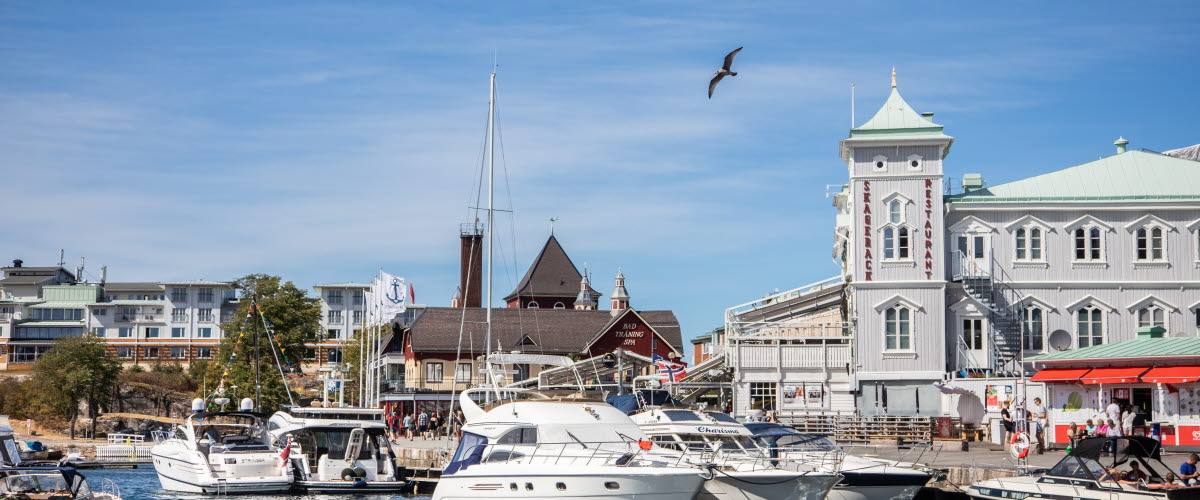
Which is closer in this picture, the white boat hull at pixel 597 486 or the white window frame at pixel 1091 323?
the white boat hull at pixel 597 486

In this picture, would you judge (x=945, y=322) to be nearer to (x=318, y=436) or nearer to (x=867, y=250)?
(x=867, y=250)

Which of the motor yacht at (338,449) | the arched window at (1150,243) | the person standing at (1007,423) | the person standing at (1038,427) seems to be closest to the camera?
the motor yacht at (338,449)

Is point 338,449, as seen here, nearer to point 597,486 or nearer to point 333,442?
point 333,442

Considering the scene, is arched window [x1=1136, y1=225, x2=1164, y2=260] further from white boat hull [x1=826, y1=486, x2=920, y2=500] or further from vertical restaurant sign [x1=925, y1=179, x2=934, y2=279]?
white boat hull [x1=826, y1=486, x2=920, y2=500]

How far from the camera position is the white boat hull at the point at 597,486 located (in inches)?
922

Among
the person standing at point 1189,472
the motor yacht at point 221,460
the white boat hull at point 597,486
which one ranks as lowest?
the motor yacht at point 221,460

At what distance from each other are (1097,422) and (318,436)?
2258 centimetres

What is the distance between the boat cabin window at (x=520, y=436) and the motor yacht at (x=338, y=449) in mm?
9726

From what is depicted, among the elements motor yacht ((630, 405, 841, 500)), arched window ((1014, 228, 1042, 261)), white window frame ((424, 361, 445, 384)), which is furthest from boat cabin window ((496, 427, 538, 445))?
white window frame ((424, 361, 445, 384))

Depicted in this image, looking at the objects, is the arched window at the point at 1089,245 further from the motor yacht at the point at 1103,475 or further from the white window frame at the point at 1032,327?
the motor yacht at the point at 1103,475

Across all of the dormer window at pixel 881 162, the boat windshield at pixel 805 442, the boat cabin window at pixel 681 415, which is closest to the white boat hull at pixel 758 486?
the boat windshield at pixel 805 442

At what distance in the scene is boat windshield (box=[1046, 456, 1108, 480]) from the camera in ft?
79.6

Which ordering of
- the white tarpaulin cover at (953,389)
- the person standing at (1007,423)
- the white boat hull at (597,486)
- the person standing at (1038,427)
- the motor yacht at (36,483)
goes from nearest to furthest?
the white boat hull at (597,486) < the motor yacht at (36,483) < the person standing at (1038,427) < the person standing at (1007,423) < the white tarpaulin cover at (953,389)

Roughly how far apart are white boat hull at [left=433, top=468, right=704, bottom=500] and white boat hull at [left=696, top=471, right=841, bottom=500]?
71cm
